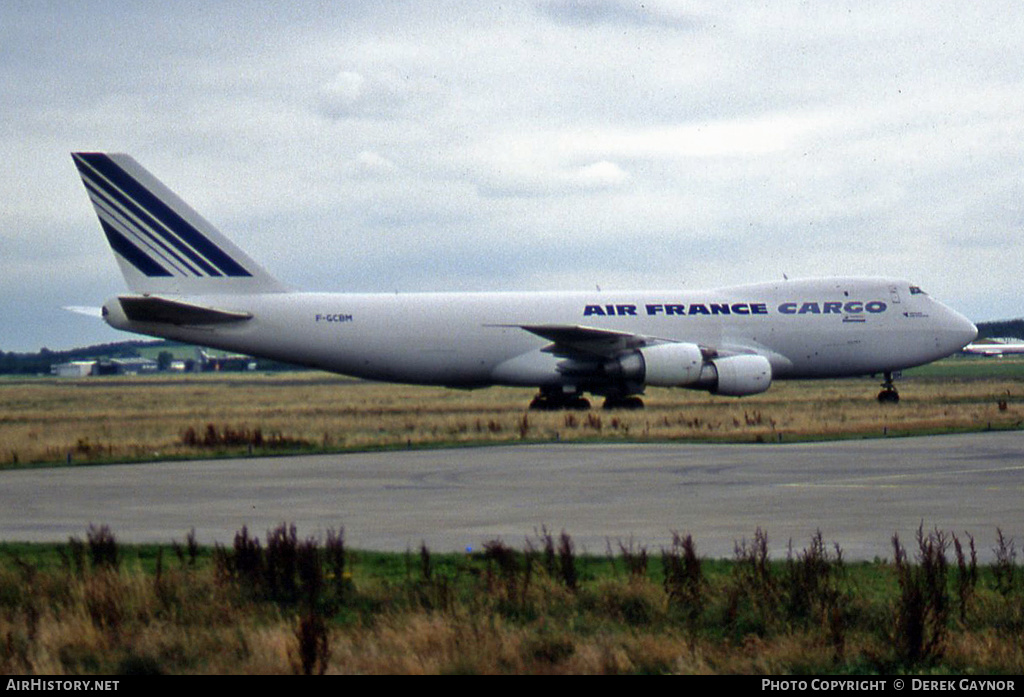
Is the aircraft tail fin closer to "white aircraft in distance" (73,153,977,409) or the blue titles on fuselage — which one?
"white aircraft in distance" (73,153,977,409)

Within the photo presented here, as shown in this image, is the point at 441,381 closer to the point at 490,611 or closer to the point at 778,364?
the point at 778,364

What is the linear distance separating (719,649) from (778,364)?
3959 centimetres

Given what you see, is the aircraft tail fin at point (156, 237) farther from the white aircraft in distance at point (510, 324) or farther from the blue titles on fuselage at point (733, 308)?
the blue titles on fuselage at point (733, 308)

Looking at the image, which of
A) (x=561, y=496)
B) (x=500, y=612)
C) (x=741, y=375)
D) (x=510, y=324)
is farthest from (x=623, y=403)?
(x=500, y=612)

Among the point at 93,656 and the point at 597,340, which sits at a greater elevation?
the point at 597,340

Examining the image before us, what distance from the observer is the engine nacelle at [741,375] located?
149 ft

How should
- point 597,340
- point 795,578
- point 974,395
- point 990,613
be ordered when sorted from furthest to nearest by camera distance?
point 974,395 → point 597,340 → point 795,578 → point 990,613

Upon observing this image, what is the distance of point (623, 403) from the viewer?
4791 cm

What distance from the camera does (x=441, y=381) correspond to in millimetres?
48219

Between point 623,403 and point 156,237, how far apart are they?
52.7 feet

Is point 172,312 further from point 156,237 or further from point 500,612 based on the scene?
point 500,612

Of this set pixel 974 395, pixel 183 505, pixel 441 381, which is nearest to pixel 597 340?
pixel 441 381

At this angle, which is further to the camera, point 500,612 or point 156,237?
point 156,237

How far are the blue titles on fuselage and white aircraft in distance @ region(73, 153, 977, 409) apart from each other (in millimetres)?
47
